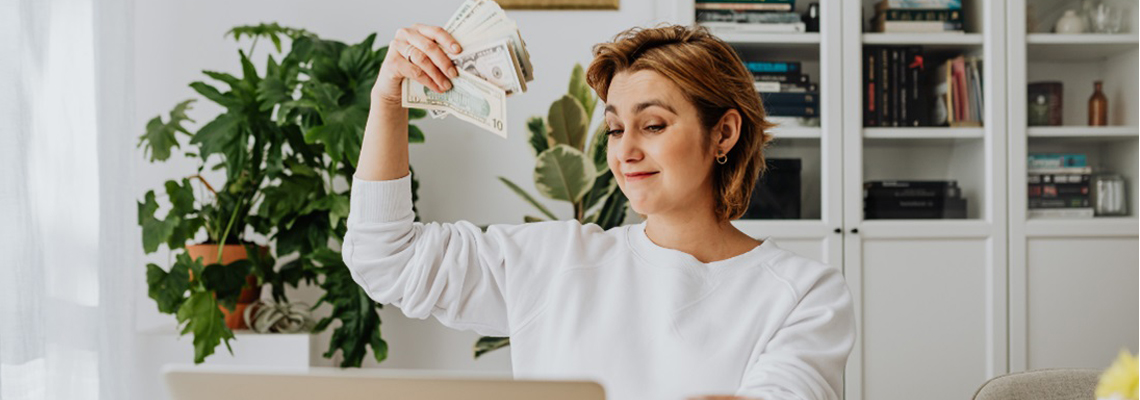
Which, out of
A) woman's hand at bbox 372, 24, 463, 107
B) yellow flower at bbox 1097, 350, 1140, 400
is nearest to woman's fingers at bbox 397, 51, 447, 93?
woman's hand at bbox 372, 24, 463, 107

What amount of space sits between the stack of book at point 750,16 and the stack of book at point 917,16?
0.86 feet

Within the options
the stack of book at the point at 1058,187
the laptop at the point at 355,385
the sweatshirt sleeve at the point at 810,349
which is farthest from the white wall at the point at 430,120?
the laptop at the point at 355,385

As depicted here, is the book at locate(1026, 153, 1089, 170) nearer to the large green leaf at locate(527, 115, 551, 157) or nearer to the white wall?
the white wall

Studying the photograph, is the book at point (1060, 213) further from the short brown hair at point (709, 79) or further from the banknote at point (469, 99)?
the banknote at point (469, 99)

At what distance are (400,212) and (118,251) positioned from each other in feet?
4.38

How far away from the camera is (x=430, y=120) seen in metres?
3.01

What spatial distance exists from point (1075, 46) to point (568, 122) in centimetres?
164

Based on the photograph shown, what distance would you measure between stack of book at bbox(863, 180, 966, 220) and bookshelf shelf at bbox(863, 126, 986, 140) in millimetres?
143

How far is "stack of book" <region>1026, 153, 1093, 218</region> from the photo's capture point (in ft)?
9.45

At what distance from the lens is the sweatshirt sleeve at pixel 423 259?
132cm

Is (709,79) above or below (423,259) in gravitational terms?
above

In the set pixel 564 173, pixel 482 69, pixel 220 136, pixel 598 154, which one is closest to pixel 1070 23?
pixel 598 154

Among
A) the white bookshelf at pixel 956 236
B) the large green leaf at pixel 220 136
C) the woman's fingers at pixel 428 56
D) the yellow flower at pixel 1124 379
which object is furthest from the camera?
the white bookshelf at pixel 956 236

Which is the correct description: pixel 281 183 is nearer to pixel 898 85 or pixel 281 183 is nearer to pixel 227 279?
pixel 227 279
